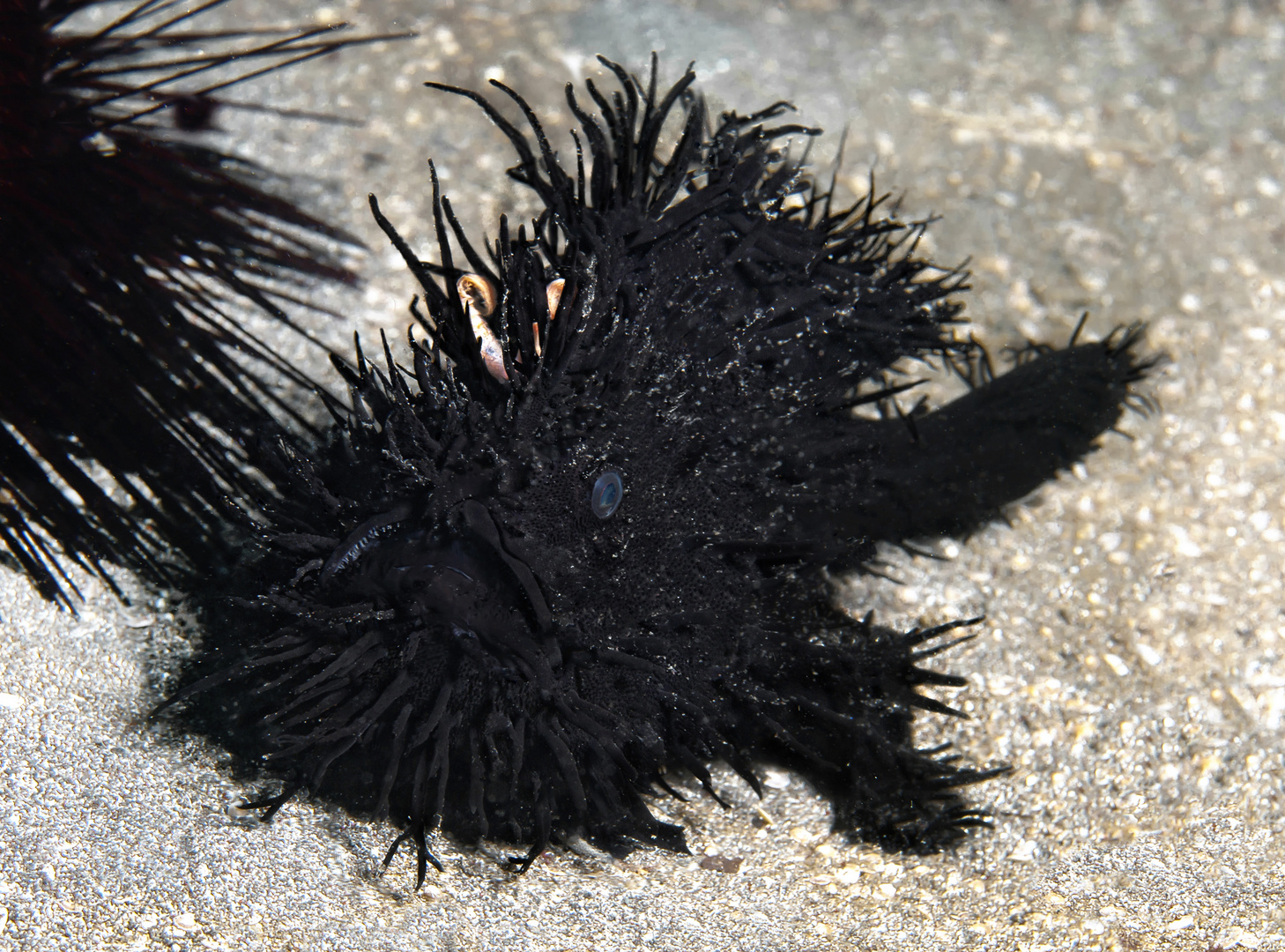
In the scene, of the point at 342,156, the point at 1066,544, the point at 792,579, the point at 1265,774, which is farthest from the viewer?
the point at 342,156

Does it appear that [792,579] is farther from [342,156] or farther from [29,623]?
[342,156]

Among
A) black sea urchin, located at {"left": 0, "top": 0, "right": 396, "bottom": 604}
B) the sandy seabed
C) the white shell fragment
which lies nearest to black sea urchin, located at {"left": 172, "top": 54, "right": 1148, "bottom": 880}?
the white shell fragment

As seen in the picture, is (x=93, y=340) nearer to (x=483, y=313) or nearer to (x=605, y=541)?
(x=483, y=313)

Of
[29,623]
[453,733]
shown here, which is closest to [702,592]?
[453,733]

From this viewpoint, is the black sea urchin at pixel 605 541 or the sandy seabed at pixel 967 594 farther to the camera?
the sandy seabed at pixel 967 594

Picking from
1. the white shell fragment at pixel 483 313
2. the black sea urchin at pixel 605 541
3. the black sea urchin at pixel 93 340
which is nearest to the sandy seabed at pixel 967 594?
the black sea urchin at pixel 605 541

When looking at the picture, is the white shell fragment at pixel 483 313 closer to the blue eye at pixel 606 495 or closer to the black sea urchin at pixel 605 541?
the black sea urchin at pixel 605 541

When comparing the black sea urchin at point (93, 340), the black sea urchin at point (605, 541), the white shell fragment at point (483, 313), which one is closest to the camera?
the black sea urchin at point (605, 541)

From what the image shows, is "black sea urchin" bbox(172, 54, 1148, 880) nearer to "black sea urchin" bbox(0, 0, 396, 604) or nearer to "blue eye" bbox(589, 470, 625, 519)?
"blue eye" bbox(589, 470, 625, 519)
